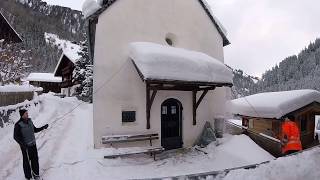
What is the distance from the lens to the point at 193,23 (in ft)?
52.0

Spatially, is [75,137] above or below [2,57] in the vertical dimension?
below

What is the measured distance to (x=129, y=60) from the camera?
13.2 metres

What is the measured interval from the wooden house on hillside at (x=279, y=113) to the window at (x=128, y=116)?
5583 millimetres

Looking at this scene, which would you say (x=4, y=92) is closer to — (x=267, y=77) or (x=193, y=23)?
(x=193, y=23)

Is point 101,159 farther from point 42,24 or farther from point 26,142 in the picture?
point 42,24

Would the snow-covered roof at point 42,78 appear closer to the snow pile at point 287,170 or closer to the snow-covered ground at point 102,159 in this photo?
the snow-covered ground at point 102,159

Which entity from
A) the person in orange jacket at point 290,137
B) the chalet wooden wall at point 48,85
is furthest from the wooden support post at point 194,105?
the chalet wooden wall at point 48,85

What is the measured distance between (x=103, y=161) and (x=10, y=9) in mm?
114119

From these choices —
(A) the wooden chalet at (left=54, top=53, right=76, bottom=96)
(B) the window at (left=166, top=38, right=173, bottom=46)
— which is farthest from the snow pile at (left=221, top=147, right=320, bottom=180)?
(A) the wooden chalet at (left=54, top=53, right=76, bottom=96)

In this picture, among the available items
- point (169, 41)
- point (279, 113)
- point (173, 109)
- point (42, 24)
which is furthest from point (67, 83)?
point (42, 24)

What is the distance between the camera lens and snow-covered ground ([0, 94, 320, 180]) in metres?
10.0

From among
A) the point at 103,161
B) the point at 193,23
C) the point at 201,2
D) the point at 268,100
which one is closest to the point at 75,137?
the point at 103,161

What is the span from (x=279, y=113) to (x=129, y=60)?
316 inches

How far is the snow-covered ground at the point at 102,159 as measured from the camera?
1000cm
